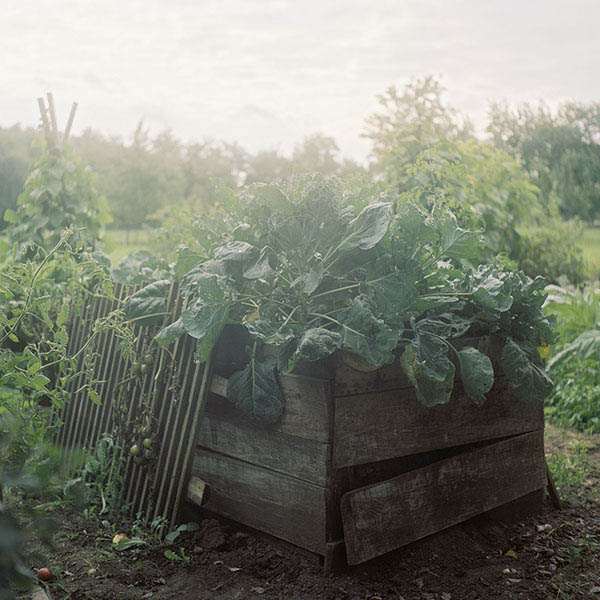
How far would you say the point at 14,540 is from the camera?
830 millimetres

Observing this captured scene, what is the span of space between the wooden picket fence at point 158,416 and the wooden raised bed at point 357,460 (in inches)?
3.9

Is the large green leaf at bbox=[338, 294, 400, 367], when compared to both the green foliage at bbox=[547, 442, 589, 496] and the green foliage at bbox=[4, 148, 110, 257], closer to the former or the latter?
the green foliage at bbox=[547, 442, 589, 496]

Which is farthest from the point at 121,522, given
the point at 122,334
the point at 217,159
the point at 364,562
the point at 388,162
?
the point at 217,159

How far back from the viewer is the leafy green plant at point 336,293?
2.44m

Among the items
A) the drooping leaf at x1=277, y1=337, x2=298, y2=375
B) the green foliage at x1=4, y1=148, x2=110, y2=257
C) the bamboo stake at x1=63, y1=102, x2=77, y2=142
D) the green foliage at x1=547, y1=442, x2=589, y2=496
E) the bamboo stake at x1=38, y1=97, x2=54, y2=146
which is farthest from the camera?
the bamboo stake at x1=63, y1=102, x2=77, y2=142

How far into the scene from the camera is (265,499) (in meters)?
2.69

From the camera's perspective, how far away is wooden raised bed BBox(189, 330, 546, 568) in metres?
2.49

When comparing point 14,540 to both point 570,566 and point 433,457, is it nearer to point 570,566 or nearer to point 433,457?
point 433,457

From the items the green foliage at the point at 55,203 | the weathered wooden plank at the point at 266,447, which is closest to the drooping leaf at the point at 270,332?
the weathered wooden plank at the point at 266,447

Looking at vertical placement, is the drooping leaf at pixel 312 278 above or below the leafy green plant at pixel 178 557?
above

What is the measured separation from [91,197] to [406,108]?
12.1ft

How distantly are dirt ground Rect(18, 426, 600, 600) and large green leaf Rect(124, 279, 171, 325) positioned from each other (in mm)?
961

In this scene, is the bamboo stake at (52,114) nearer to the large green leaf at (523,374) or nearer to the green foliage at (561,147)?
the large green leaf at (523,374)

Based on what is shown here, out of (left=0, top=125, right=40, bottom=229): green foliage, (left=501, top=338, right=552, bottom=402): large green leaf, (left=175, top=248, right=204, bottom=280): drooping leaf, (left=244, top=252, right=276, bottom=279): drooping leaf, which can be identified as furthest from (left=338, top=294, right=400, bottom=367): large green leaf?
(left=0, top=125, right=40, bottom=229): green foliage
